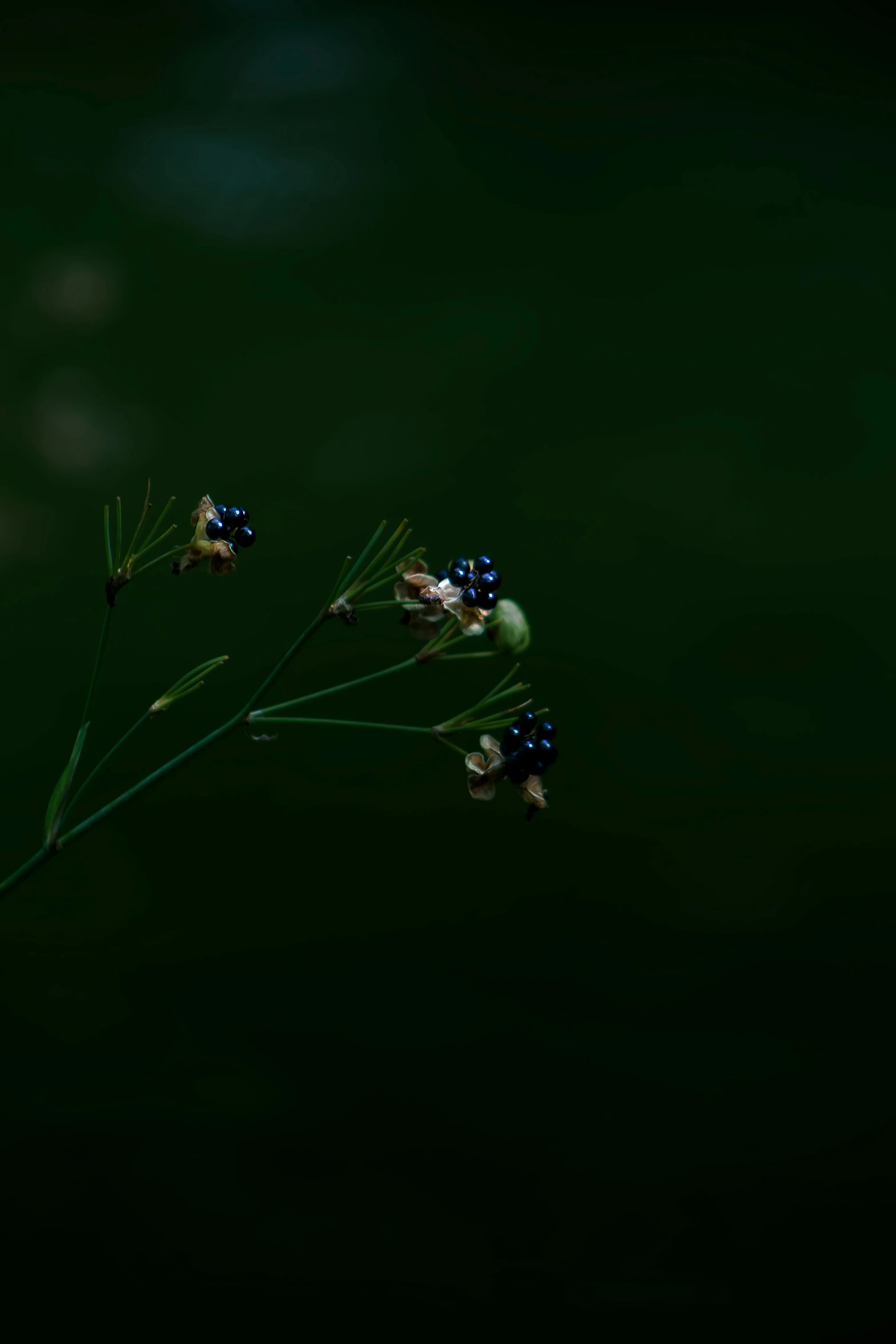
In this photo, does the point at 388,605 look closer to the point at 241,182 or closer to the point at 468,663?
the point at 468,663

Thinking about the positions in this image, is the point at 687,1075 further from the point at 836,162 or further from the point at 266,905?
the point at 836,162

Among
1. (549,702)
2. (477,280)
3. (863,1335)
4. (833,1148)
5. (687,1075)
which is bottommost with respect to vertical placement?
(863,1335)

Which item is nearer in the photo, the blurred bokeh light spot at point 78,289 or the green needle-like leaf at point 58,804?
the green needle-like leaf at point 58,804

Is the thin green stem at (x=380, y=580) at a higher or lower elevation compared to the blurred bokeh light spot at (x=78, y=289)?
lower

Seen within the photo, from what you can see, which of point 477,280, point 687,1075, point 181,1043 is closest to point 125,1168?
point 181,1043

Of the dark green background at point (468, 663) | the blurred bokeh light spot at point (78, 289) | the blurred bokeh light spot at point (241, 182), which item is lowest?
the dark green background at point (468, 663)

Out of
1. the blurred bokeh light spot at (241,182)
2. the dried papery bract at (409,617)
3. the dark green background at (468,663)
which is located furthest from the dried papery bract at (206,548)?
the blurred bokeh light spot at (241,182)

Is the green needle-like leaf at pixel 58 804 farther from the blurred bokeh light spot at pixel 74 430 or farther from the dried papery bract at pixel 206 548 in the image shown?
the blurred bokeh light spot at pixel 74 430
